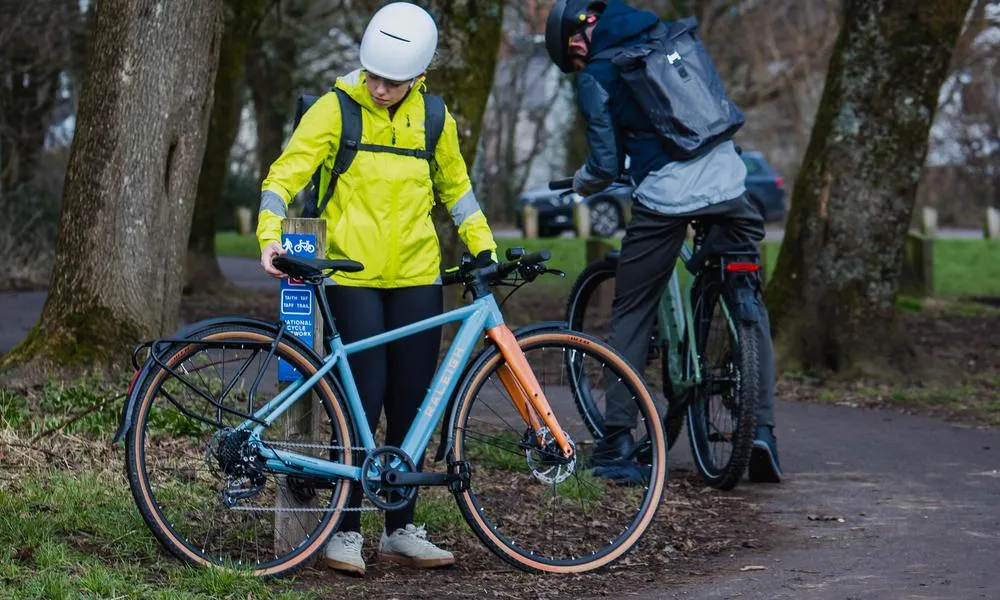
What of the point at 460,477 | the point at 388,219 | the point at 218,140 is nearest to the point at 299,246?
the point at 388,219

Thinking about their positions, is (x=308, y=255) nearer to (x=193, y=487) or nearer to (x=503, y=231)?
(x=193, y=487)

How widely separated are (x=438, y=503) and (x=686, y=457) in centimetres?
204

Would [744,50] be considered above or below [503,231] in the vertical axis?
above

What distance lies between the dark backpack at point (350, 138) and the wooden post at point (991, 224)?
30.8 metres

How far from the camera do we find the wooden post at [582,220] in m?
34.2

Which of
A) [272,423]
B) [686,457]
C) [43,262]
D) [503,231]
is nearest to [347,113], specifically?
[272,423]

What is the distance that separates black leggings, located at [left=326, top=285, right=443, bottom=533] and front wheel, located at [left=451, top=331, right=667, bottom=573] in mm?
255

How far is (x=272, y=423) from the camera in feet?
17.2

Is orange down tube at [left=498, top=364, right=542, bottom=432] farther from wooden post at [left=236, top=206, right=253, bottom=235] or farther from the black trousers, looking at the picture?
wooden post at [left=236, top=206, right=253, bottom=235]

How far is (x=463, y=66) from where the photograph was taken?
11820 millimetres

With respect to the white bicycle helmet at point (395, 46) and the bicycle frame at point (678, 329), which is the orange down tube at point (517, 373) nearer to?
the white bicycle helmet at point (395, 46)

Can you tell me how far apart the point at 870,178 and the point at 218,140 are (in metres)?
7.93

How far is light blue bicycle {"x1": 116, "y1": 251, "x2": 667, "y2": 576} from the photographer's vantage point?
516 cm

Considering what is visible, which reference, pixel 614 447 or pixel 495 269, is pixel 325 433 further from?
pixel 614 447
